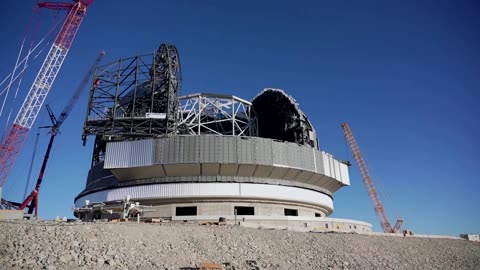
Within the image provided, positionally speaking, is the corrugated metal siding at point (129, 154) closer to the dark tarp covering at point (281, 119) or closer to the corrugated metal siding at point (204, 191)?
the corrugated metal siding at point (204, 191)

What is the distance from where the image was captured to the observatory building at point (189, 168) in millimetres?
52906

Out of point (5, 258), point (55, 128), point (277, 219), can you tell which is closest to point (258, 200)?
point (277, 219)

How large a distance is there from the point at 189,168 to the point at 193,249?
90.6 feet

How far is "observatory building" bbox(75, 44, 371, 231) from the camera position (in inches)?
2083

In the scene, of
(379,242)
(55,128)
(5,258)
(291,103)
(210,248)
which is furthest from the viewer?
(55,128)

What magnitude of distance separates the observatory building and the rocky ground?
12.4 m

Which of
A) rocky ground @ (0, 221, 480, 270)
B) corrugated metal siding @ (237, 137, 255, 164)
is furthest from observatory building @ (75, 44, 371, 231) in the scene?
rocky ground @ (0, 221, 480, 270)

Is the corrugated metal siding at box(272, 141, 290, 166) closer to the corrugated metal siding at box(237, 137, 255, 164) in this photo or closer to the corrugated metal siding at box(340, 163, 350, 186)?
the corrugated metal siding at box(237, 137, 255, 164)

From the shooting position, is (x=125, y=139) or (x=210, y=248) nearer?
(x=210, y=248)

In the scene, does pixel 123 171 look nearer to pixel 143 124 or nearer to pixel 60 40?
pixel 143 124

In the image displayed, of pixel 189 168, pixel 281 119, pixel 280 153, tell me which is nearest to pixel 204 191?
pixel 189 168

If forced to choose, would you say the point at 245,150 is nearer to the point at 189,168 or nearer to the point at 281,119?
the point at 189,168

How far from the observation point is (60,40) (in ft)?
276

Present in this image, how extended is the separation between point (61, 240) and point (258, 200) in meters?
35.3
